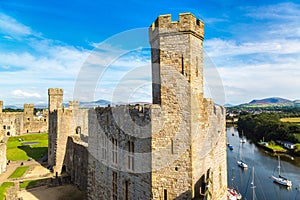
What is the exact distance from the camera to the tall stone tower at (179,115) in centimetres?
876

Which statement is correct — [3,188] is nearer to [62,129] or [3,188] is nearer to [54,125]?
[62,129]

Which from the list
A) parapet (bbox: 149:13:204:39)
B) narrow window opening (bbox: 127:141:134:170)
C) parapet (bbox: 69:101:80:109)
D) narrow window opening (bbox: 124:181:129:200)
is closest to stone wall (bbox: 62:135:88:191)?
parapet (bbox: 69:101:80:109)

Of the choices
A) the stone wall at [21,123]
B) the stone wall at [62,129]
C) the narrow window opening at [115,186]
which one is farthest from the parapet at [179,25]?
the stone wall at [21,123]

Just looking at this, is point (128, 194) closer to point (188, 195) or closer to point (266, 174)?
point (188, 195)

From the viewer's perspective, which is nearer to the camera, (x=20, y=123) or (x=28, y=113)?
(x=20, y=123)

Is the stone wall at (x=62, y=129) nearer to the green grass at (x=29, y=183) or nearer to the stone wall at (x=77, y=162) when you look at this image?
the stone wall at (x=77, y=162)

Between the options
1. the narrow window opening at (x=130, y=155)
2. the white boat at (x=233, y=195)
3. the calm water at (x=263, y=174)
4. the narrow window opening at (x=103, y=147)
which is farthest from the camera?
the calm water at (x=263, y=174)

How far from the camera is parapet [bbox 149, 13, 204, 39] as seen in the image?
904 cm

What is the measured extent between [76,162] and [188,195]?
17.1 metres

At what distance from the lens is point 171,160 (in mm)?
8797

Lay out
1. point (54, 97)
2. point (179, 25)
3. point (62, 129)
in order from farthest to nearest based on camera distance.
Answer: point (54, 97) < point (62, 129) < point (179, 25)

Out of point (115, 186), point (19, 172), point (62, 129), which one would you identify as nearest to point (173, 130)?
point (115, 186)

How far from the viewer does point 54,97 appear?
3238 cm

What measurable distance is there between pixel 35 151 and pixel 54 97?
1321cm
